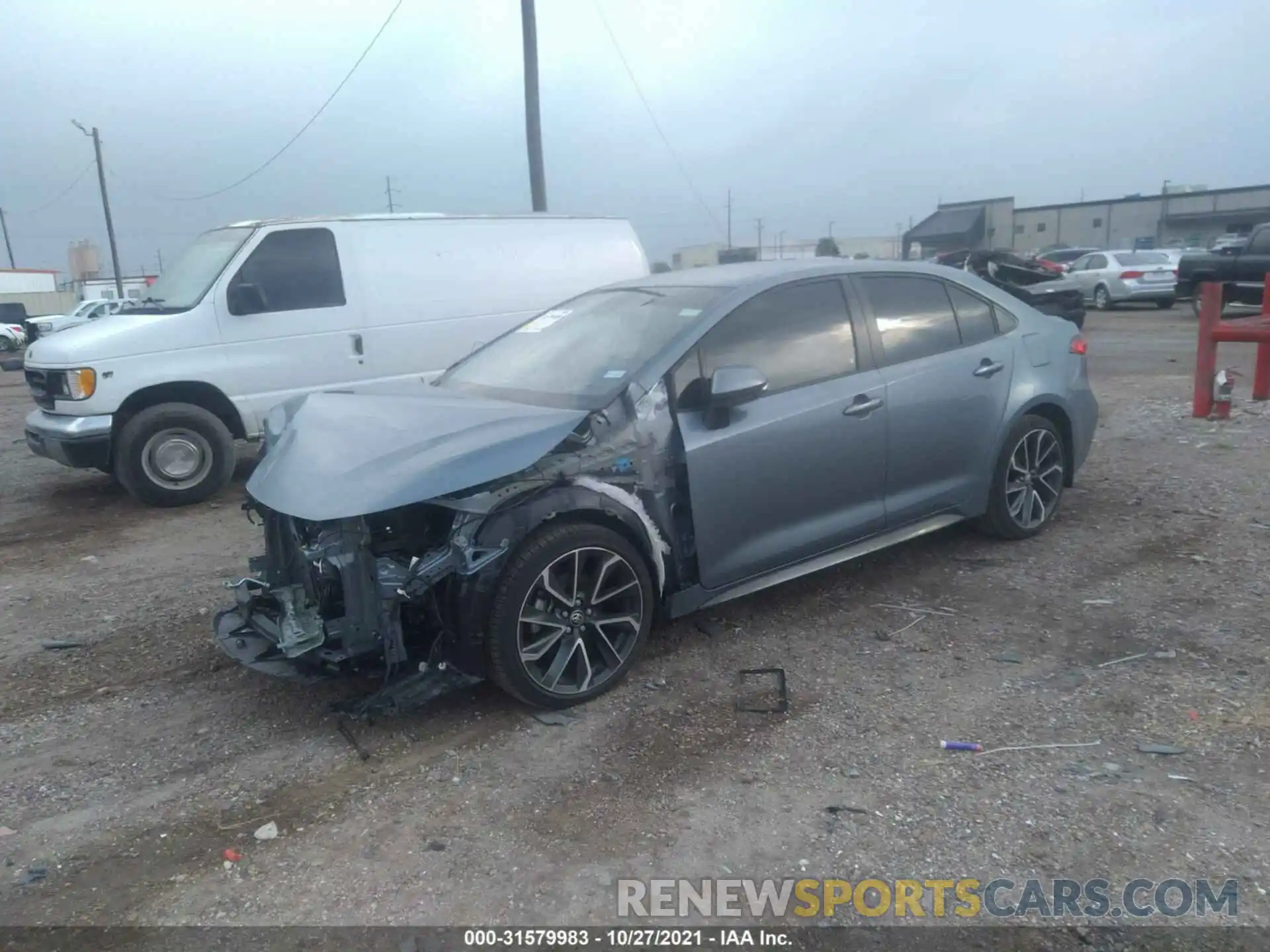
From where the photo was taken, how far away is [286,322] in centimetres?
805

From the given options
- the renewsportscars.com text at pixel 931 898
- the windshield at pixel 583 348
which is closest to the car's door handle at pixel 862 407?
the windshield at pixel 583 348

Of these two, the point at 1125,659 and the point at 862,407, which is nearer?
the point at 1125,659

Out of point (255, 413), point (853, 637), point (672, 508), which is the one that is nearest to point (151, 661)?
point (672, 508)

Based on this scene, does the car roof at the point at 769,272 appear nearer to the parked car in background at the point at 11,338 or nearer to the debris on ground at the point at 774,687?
the debris on ground at the point at 774,687

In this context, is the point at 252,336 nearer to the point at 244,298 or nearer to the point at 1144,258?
the point at 244,298

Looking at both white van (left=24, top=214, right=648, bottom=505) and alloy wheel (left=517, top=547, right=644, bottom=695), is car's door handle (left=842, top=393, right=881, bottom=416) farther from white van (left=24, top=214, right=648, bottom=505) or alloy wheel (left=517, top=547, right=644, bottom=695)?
white van (left=24, top=214, right=648, bottom=505)

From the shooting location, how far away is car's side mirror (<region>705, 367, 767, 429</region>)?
4191 mm

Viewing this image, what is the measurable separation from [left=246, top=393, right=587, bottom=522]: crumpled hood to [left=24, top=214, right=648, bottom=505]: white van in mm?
3312

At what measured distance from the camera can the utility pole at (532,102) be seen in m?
15.1

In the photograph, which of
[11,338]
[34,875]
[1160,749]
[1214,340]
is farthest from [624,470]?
[11,338]

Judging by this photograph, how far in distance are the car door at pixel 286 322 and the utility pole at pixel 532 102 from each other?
7.38 metres

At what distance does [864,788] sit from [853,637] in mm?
1317

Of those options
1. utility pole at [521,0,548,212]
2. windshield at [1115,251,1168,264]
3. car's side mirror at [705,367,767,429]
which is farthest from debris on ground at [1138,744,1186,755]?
windshield at [1115,251,1168,264]

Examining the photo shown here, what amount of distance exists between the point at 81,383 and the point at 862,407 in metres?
5.84
